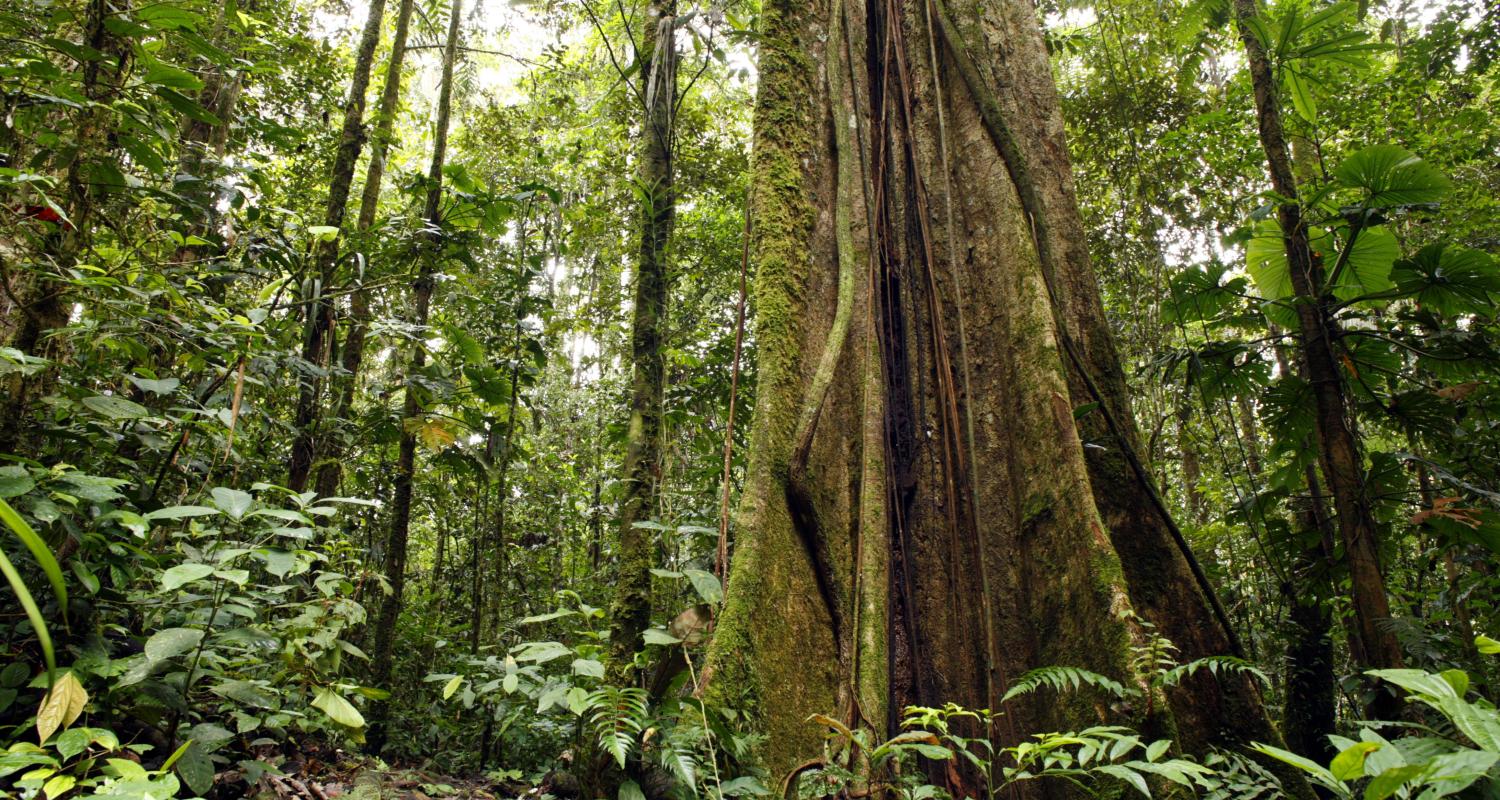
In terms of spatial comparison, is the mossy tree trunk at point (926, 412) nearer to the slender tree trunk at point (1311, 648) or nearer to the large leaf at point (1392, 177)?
the large leaf at point (1392, 177)

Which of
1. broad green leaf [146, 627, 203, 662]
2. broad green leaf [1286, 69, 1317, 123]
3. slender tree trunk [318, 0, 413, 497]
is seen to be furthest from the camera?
slender tree trunk [318, 0, 413, 497]

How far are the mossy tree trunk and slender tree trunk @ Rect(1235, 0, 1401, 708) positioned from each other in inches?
22.2

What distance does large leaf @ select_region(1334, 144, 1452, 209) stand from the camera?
8.72 feet

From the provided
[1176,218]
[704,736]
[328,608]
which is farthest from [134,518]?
[1176,218]

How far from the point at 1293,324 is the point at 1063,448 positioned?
1796 mm

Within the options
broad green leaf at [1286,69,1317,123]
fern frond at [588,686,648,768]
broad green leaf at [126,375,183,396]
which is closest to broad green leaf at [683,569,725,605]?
fern frond at [588,686,648,768]

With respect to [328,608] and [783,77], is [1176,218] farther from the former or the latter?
[328,608]

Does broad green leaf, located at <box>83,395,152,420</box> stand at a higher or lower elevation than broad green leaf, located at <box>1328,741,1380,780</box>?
higher

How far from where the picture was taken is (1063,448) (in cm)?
254

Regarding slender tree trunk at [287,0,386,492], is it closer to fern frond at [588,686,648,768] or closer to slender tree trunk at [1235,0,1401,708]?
fern frond at [588,686,648,768]

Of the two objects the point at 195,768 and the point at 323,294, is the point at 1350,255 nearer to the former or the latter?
the point at 195,768

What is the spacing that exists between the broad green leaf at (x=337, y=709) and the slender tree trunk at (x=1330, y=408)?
10.2 feet

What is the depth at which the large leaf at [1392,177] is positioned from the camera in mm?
2658

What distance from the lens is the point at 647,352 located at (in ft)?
11.2
